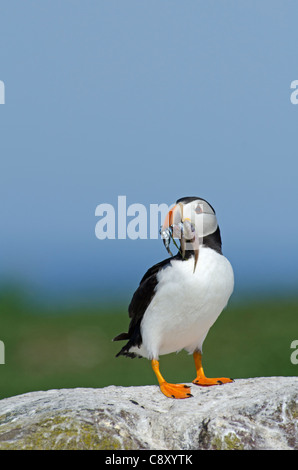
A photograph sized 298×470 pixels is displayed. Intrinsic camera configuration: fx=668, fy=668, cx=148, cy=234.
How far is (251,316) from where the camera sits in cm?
2184

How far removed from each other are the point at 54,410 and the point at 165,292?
179cm

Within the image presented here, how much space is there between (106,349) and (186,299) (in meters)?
11.4

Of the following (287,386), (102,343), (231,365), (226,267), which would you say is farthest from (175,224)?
(102,343)

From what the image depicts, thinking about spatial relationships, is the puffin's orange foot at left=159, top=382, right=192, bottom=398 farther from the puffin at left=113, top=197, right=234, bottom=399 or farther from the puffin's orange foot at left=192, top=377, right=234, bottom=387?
the puffin's orange foot at left=192, top=377, right=234, bottom=387

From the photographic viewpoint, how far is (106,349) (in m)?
18.4

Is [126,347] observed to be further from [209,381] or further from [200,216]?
[200,216]

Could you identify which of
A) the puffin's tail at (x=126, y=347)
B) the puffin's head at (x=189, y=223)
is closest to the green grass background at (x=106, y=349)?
the puffin's tail at (x=126, y=347)

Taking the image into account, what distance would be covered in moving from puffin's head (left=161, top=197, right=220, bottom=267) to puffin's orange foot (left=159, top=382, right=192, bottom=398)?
1.51 metres

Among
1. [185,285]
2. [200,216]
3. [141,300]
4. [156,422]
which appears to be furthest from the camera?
[141,300]

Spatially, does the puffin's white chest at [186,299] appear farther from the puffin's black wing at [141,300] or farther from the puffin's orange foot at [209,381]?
the puffin's orange foot at [209,381]

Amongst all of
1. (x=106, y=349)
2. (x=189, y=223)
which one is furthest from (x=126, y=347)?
(x=106, y=349)

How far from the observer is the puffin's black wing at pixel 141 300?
773cm

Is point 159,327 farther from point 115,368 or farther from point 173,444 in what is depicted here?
point 115,368

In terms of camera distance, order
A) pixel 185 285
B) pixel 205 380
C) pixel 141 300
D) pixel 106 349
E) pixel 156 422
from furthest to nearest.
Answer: pixel 106 349
pixel 205 380
pixel 141 300
pixel 185 285
pixel 156 422
